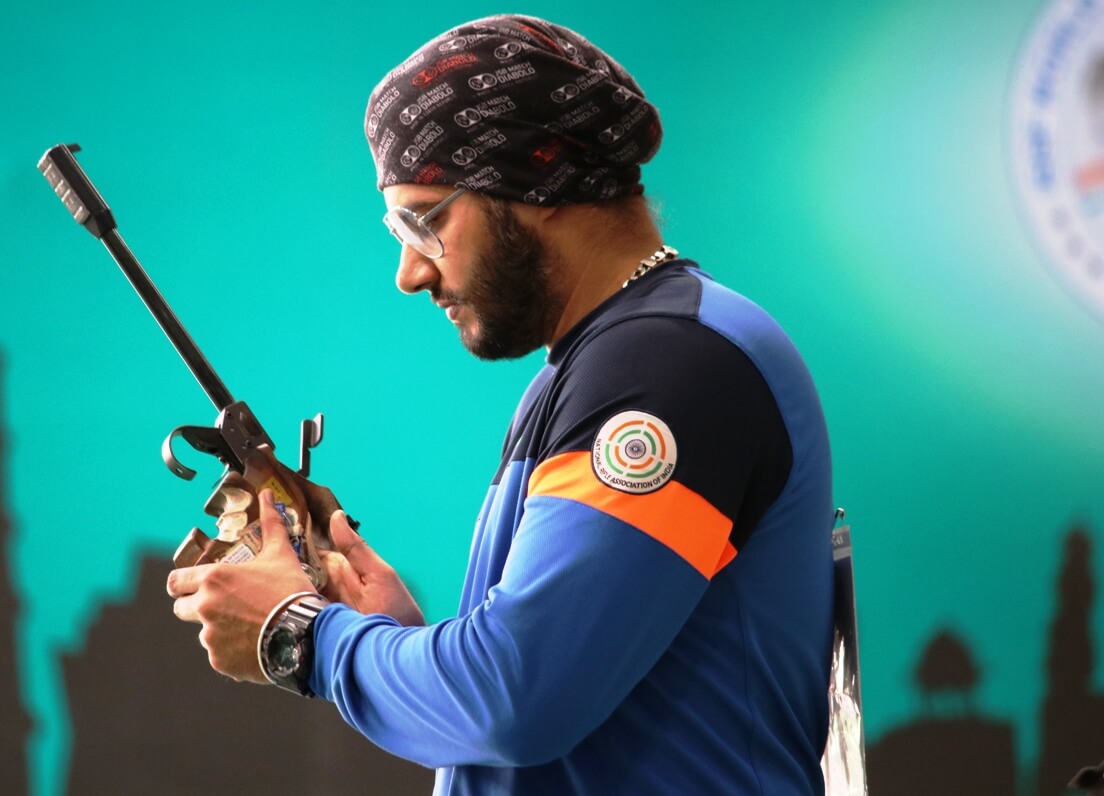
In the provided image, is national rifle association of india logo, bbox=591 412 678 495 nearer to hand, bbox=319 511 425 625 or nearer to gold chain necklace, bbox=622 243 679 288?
gold chain necklace, bbox=622 243 679 288

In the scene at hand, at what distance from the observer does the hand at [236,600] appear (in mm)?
979

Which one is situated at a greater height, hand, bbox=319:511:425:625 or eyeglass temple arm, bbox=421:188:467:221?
eyeglass temple arm, bbox=421:188:467:221

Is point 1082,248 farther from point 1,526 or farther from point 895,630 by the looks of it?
point 1,526

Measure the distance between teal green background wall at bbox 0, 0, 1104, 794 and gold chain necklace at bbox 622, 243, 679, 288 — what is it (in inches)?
45.2

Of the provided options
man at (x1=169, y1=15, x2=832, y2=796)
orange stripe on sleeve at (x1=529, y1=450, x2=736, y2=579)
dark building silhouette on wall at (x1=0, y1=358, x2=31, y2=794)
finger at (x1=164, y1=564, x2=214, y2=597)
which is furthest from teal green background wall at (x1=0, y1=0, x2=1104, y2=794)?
orange stripe on sleeve at (x1=529, y1=450, x2=736, y2=579)

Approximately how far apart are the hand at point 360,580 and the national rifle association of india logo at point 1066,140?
149 cm

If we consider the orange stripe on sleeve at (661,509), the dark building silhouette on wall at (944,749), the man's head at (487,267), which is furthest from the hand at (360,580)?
the dark building silhouette on wall at (944,749)

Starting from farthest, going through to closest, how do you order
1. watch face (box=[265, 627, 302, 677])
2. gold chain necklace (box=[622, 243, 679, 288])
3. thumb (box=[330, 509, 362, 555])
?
1. thumb (box=[330, 509, 362, 555])
2. gold chain necklace (box=[622, 243, 679, 288])
3. watch face (box=[265, 627, 302, 677])

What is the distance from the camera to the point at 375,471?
224 cm

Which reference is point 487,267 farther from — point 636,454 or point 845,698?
point 845,698

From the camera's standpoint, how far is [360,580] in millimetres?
1161

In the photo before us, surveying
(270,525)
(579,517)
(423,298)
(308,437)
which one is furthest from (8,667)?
(579,517)

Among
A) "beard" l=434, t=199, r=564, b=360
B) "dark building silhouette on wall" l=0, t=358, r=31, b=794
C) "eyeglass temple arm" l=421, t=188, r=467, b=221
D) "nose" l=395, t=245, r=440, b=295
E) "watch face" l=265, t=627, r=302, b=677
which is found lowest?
"watch face" l=265, t=627, r=302, b=677

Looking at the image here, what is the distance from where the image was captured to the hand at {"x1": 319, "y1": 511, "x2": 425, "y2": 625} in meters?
1.14
